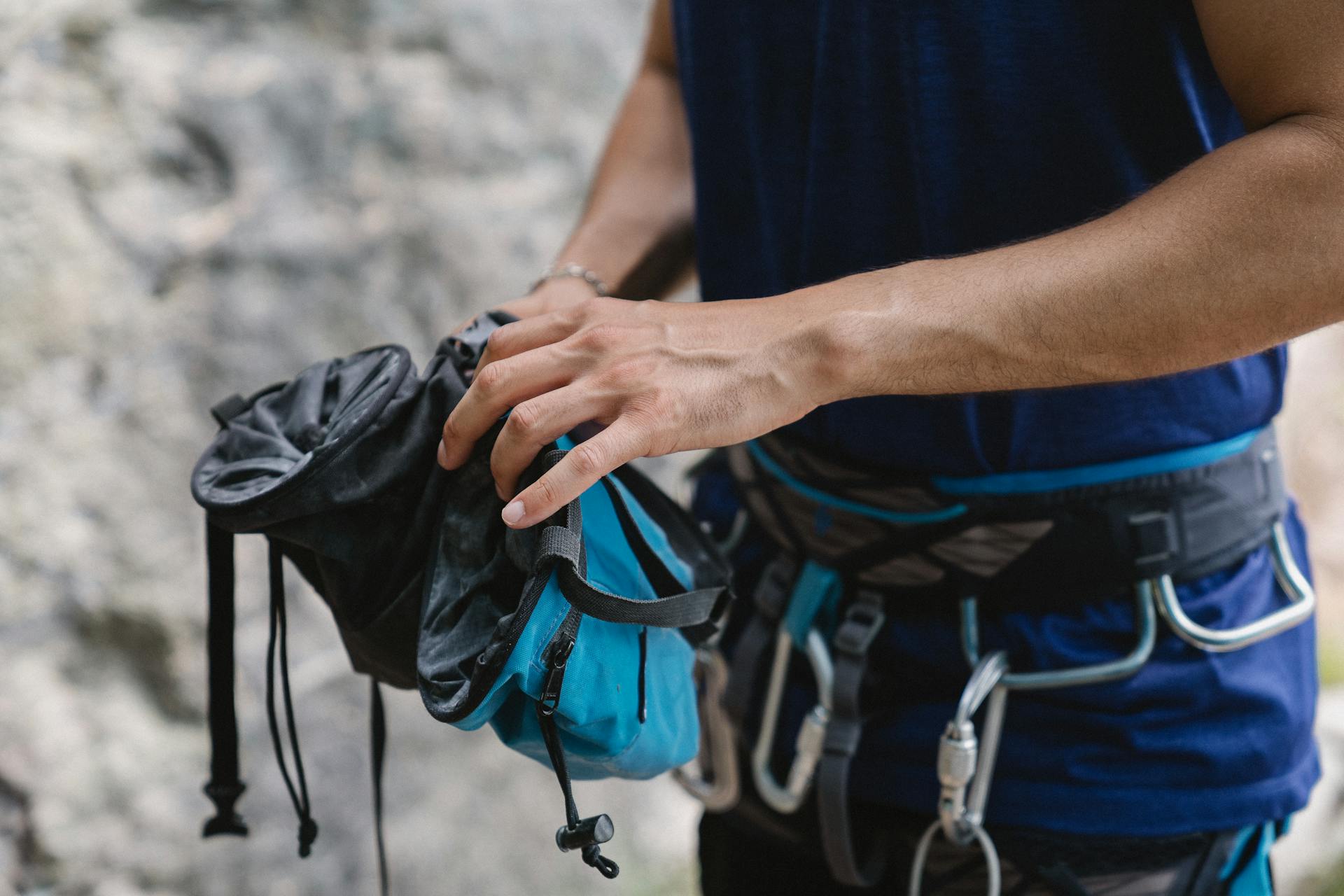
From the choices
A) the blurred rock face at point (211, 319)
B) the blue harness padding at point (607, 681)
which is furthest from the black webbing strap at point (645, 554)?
the blurred rock face at point (211, 319)

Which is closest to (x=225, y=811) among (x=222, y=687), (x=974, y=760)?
(x=222, y=687)

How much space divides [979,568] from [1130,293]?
1.13ft

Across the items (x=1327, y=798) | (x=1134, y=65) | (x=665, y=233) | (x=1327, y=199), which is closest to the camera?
(x=1327, y=199)

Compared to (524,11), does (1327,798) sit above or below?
below

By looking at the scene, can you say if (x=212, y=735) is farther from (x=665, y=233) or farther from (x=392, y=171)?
(x=392, y=171)

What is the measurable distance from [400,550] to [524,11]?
1.62 m

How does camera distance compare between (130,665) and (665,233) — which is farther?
(130,665)

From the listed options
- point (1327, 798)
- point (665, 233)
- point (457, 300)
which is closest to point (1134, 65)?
point (665, 233)

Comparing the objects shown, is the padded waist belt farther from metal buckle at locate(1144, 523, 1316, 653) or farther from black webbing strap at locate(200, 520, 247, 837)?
black webbing strap at locate(200, 520, 247, 837)

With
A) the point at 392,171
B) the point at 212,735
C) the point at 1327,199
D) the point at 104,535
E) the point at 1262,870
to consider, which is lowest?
the point at 1262,870

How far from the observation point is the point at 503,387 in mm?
731

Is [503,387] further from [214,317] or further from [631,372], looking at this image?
[214,317]

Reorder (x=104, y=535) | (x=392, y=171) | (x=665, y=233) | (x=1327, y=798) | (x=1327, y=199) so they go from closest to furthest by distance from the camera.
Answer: (x=1327, y=199)
(x=665, y=233)
(x=104, y=535)
(x=392, y=171)
(x=1327, y=798)

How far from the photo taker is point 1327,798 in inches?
93.0
